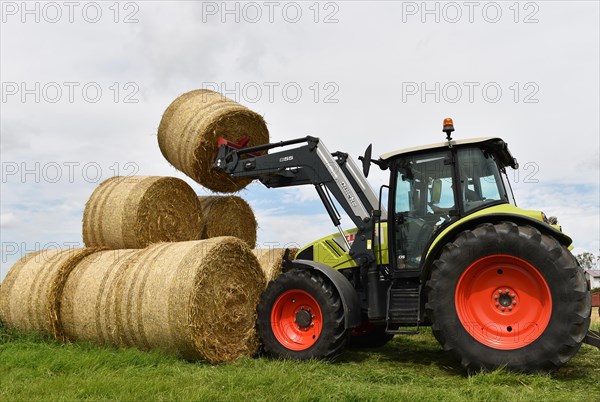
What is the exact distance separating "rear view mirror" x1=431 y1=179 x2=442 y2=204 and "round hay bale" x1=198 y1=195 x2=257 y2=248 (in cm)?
→ 356

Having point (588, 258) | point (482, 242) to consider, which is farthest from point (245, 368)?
point (588, 258)

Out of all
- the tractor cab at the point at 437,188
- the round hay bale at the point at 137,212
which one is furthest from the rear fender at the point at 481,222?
the round hay bale at the point at 137,212

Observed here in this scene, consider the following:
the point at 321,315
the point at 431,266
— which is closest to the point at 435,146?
the point at 431,266

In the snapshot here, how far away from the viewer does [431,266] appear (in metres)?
5.63

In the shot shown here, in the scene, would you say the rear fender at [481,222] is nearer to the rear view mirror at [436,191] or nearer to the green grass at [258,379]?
the rear view mirror at [436,191]

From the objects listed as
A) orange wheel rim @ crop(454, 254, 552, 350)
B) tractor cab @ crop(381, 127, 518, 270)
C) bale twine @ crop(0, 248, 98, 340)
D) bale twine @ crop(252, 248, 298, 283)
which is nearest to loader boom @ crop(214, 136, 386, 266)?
tractor cab @ crop(381, 127, 518, 270)

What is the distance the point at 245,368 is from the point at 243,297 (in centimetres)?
117

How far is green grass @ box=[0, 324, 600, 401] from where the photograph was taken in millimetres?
4312

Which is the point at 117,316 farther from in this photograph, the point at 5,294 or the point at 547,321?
the point at 547,321

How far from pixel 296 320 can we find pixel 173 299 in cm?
139

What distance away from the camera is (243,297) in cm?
666

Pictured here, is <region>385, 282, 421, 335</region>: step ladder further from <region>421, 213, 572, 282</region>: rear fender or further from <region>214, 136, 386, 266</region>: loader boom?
<region>214, 136, 386, 266</region>: loader boom

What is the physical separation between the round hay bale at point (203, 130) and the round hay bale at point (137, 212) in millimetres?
367

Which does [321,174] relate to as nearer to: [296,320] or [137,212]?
[296,320]
